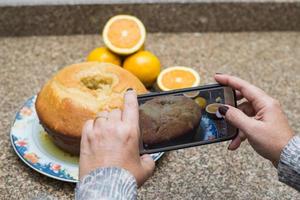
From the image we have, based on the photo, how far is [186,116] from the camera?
764 mm

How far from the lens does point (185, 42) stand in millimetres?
1299

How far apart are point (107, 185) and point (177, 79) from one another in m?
0.51

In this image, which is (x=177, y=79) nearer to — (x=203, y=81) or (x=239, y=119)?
(x=203, y=81)

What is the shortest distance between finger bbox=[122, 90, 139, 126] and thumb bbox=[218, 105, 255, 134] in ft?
0.50

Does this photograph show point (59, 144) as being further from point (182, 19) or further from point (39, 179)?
point (182, 19)

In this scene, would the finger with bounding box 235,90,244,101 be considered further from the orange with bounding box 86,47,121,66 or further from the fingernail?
the orange with bounding box 86,47,121,66

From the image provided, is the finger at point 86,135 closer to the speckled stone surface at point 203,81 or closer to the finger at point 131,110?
the finger at point 131,110

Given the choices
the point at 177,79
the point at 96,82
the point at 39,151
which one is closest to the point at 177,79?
the point at 177,79

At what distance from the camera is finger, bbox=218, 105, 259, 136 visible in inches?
27.1

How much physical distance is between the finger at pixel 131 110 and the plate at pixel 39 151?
24cm

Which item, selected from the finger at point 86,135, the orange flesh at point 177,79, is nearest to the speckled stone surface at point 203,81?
the orange flesh at point 177,79

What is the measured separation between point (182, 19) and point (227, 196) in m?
0.60

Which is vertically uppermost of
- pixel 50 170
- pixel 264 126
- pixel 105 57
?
pixel 264 126

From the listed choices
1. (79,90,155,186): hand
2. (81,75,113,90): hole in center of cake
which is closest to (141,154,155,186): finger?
(79,90,155,186): hand
